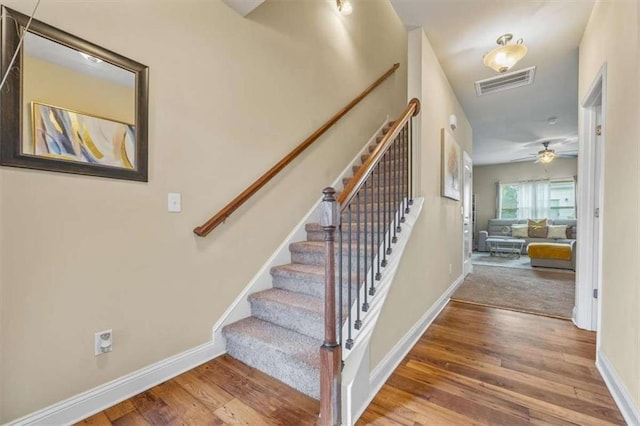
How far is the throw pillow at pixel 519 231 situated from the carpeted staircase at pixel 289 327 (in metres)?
7.29

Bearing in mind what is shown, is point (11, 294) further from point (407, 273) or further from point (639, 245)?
point (639, 245)

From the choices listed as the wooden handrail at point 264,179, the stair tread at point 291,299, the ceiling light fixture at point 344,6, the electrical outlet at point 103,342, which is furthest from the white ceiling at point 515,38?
the electrical outlet at point 103,342

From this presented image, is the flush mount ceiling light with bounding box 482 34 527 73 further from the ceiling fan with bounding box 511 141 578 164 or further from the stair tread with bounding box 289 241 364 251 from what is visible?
the ceiling fan with bounding box 511 141 578 164

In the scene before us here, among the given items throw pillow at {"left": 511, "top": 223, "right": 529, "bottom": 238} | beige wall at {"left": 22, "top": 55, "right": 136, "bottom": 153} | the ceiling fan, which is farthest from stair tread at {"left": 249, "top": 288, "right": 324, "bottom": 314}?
throw pillow at {"left": 511, "top": 223, "right": 529, "bottom": 238}

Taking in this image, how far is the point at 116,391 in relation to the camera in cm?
149

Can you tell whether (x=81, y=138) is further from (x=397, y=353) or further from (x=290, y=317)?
(x=397, y=353)

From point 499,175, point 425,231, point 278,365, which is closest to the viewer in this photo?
point 278,365

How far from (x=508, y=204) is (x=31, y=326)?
10263 millimetres

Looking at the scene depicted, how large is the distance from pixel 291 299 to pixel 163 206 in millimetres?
1045

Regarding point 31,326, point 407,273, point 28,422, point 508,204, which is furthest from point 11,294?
point 508,204

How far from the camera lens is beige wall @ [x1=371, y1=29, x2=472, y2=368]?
1.84 meters

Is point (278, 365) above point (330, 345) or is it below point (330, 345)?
below

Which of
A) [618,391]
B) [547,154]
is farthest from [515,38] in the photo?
[547,154]

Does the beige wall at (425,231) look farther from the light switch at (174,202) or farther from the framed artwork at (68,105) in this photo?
the framed artwork at (68,105)
